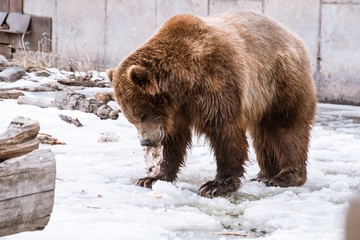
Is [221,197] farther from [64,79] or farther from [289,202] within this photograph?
[64,79]

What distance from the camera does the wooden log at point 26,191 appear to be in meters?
2.11

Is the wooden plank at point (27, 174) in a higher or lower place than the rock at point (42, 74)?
higher

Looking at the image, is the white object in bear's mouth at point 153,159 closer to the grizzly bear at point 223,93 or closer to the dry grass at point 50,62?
the grizzly bear at point 223,93

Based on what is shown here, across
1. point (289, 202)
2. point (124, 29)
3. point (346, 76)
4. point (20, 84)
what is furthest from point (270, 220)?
point (124, 29)

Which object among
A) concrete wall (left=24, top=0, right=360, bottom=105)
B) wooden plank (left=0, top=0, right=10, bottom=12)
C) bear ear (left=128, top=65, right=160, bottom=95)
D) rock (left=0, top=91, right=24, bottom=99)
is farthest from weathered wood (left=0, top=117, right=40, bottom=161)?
wooden plank (left=0, top=0, right=10, bottom=12)

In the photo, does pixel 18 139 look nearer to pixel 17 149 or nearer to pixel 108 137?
pixel 17 149

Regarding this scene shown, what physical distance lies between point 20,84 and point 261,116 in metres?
6.18

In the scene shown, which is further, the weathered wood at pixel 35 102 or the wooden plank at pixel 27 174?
the weathered wood at pixel 35 102

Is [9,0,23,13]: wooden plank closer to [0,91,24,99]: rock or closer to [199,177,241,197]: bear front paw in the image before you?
[0,91,24,99]: rock


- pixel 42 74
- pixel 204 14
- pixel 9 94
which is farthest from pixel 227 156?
pixel 42 74

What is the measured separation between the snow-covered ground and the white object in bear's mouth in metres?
0.13

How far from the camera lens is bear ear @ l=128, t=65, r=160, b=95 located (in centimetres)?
357

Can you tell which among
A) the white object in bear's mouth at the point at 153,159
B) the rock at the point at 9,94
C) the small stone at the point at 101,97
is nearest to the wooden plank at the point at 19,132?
the white object in bear's mouth at the point at 153,159

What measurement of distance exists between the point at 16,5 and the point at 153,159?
30.7ft
